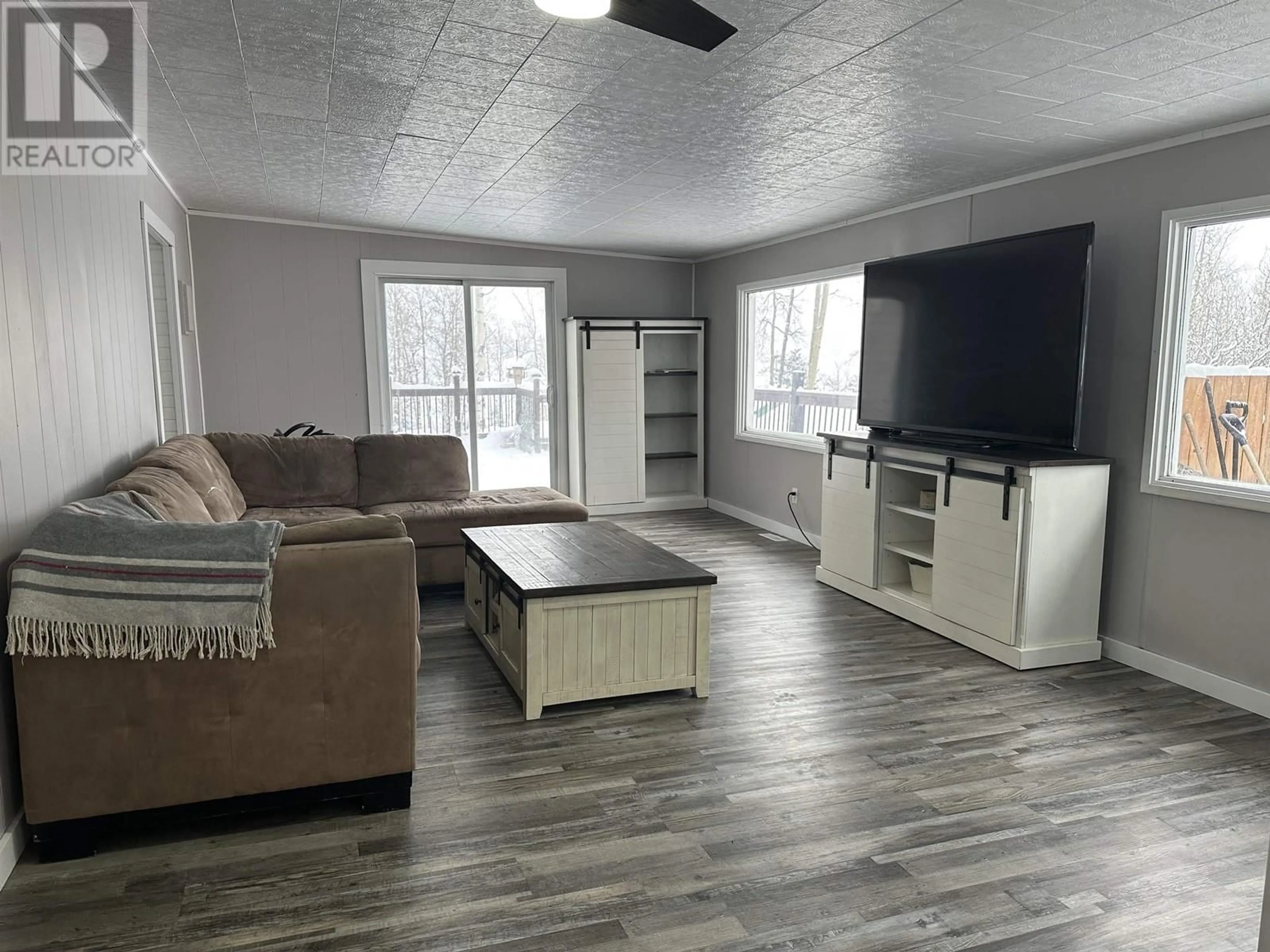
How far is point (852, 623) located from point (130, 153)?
13.9 feet

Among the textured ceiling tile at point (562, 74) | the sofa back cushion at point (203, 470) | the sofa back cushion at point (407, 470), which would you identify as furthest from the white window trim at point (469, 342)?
the textured ceiling tile at point (562, 74)

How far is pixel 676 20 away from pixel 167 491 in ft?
7.87

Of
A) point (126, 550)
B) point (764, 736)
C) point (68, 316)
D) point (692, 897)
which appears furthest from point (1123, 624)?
point (68, 316)

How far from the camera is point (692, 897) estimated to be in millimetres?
2068

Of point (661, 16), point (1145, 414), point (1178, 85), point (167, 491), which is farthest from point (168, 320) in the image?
point (1145, 414)

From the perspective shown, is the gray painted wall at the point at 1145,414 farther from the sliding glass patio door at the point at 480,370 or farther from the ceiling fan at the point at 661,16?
the sliding glass patio door at the point at 480,370

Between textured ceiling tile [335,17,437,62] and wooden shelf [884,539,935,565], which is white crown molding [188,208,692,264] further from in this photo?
wooden shelf [884,539,935,565]

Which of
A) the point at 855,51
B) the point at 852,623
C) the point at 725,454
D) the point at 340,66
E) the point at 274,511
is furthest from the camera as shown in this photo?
Result: the point at 725,454

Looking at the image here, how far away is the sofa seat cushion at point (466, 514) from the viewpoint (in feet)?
15.5

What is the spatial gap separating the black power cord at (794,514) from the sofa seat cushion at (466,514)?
2.05 m

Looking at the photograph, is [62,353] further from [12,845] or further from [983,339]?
[983,339]

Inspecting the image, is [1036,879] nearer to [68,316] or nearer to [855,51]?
[855,51]

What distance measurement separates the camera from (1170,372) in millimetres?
3539

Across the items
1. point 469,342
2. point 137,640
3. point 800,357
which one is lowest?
point 137,640
